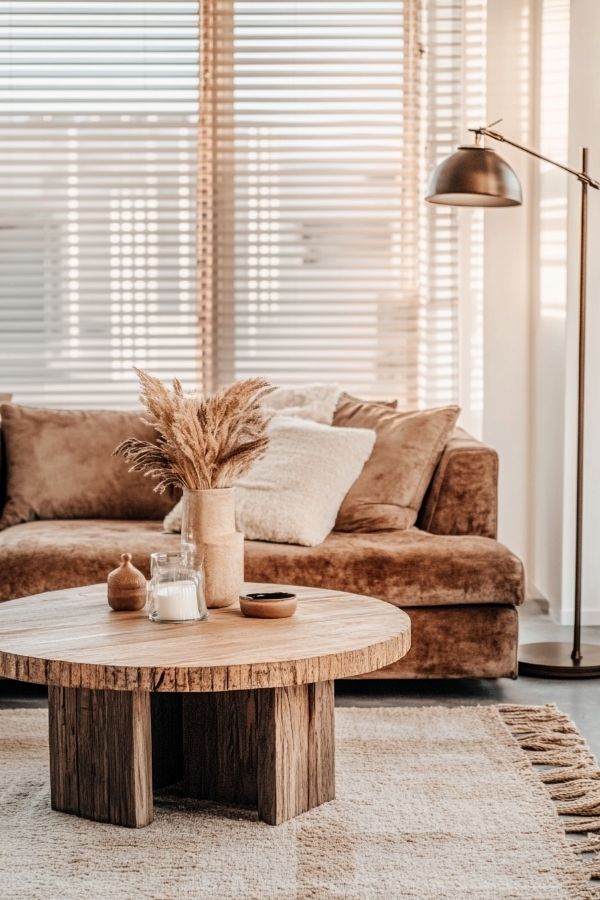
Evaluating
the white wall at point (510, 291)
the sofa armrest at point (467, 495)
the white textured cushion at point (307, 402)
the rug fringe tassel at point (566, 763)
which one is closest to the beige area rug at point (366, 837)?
the rug fringe tassel at point (566, 763)

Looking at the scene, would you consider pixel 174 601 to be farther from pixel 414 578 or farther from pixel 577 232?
pixel 577 232

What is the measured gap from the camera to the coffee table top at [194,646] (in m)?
2.15

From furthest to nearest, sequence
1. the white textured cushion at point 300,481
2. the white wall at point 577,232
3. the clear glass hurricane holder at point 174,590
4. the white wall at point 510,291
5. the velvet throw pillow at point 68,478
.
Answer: the white wall at point 510,291, the white wall at point 577,232, the velvet throw pillow at point 68,478, the white textured cushion at point 300,481, the clear glass hurricane holder at point 174,590

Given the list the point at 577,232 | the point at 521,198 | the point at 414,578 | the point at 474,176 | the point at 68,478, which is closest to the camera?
the point at 414,578

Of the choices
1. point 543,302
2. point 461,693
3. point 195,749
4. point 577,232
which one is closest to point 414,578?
point 461,693

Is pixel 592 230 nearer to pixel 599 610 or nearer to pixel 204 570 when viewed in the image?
pixel 599 610

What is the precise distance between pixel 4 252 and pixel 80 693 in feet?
9.86

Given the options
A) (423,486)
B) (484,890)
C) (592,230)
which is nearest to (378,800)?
(484,890)

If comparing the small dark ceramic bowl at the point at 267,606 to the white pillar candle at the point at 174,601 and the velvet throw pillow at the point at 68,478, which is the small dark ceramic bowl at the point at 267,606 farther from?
the velvet throw pillow at the point at 68,478

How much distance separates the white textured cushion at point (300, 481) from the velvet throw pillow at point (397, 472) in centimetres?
5

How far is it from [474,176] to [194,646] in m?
1.99

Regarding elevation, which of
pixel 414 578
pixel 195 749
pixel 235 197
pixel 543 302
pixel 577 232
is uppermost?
pixel 235 197

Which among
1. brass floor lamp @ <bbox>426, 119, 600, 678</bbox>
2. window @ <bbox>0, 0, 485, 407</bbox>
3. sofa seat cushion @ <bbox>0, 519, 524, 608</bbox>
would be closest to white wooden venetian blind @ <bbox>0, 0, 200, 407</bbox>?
window @ <bbox>0, 0, 485, 407</bbox>

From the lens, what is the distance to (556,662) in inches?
146
